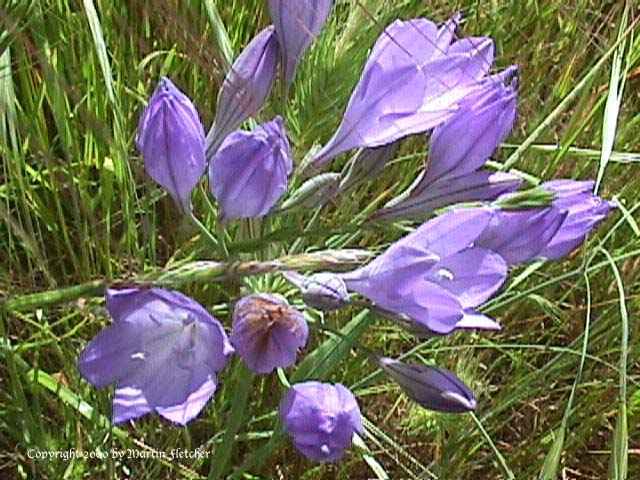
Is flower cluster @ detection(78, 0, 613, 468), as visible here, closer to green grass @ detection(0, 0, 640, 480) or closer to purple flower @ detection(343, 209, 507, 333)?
A: purple flower @ detection(343, 209, 507, 333)

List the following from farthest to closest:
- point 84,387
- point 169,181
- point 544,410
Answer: point 544,410 < point 84,387 < point 169,181

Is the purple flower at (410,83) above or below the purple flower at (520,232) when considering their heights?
above

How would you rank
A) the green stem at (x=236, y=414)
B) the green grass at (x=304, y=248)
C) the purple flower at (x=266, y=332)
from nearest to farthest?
the purple flower at (x=266, y=332), the green stem at (x=236, y=414), the green grass at (x=304, y=248)

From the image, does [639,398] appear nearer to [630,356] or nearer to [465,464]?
[630,356]

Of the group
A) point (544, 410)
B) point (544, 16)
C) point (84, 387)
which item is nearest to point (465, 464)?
point (544, 410)

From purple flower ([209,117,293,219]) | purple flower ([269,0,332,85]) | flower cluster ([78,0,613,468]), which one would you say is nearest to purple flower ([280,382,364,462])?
flower cluster ([78,0,613,468])

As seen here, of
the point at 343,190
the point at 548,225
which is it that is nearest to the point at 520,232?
the point at 548,225

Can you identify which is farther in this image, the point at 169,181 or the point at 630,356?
the point at 630,356

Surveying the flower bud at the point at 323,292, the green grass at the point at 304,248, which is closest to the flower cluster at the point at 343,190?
the flower bud at the point at 323,292

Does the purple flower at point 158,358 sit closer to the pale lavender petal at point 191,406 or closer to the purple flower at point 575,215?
the pale lavender petal at point 191,406
